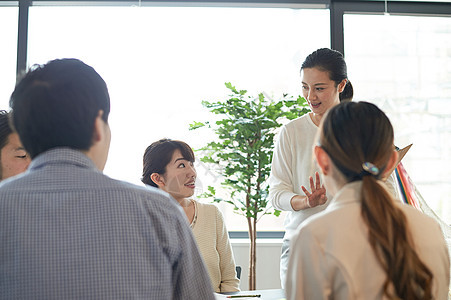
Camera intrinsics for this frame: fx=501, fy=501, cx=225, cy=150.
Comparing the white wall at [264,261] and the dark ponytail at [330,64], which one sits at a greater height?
the dark ponytail at [330,64]

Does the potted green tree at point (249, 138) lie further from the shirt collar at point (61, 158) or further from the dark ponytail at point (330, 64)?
the shirt collar at point (61, 158)

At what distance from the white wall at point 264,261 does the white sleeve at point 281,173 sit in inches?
70.7

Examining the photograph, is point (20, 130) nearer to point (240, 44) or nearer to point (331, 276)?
point (331, 276)

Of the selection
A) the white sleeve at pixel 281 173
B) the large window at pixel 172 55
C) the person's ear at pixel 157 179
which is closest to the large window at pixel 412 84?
the large window at pixel 172 55

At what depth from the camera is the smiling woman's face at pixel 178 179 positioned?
104 inches

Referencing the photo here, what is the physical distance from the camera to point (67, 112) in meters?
1.01

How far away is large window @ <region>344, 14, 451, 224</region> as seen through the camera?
4.29m

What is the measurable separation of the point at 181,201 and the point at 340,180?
61.9 inches

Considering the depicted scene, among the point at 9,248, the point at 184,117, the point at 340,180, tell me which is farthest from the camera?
the point at 184,117

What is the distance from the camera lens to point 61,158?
998 mm

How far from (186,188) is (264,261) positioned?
1788mm

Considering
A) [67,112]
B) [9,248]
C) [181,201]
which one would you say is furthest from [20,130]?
[181,201]

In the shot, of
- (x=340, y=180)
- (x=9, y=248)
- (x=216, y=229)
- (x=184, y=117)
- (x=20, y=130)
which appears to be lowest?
(x=216, y=229)

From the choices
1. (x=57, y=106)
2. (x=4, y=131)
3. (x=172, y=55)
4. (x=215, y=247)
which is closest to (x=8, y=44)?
(x=172, y=55)
